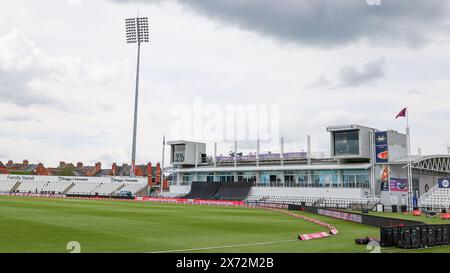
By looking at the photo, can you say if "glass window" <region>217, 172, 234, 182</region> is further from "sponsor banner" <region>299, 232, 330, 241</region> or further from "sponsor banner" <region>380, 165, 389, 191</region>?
"sponsor banner" <region>299, 232, 330, 241</region>

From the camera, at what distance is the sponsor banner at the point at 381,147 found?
75.7 metres

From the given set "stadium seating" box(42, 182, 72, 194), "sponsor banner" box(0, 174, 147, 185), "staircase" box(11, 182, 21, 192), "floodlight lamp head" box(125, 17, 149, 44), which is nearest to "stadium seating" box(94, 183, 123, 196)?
"sponsor banner" box(0, 174, 147, 185)

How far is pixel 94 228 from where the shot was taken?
89.7 feet

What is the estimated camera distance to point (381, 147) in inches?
3004

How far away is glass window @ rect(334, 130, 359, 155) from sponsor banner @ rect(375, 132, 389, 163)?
3.43 metres

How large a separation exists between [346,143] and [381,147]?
587 centimetres

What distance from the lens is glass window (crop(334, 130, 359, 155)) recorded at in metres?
77.2

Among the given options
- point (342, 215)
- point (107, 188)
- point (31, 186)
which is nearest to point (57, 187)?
point (31, 186)

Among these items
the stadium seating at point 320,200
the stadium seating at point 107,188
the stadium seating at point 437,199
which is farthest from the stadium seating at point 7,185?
the stadium seating at point 437,199

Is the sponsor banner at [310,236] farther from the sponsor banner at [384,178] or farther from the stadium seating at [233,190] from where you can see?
the stadium seating at [233,190]

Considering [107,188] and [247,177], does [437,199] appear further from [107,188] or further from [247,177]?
[107,188]

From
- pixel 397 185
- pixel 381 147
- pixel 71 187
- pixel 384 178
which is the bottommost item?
pixel 71 187

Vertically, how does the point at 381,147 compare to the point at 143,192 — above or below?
above
